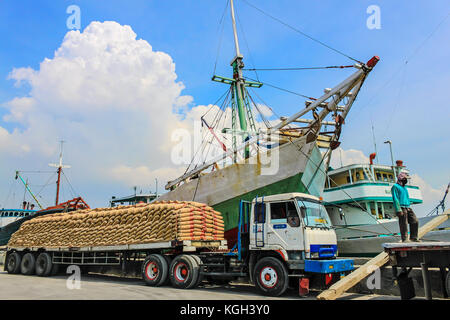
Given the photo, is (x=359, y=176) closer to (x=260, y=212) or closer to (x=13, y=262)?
(x=260, y=212)

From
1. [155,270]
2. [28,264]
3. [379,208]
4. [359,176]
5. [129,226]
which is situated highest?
[359,176]

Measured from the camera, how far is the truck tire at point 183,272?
9.98m

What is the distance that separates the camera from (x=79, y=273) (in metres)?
14.3

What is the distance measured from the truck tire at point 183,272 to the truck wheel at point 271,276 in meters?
2.06

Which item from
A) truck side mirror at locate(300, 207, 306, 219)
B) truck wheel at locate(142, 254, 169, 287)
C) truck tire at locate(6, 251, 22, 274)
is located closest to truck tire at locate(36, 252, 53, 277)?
truck tire at locate(6, 251, 22, 274)

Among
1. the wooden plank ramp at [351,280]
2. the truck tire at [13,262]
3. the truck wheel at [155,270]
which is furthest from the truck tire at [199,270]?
the truck tire at [13,262]

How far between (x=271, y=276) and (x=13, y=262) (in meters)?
13.6

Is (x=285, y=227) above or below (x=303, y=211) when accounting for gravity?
below

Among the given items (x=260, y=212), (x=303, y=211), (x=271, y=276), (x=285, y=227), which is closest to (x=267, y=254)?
(x=271, y=276)

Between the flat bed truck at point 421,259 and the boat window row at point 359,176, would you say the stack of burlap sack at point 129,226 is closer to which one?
the flat bed truck at point 421,259

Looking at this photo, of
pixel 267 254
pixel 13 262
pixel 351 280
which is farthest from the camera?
pixel 13 262

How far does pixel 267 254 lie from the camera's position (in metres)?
9.20

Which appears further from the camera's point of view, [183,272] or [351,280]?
[183,272]

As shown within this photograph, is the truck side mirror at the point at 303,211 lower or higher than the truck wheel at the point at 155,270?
higher
